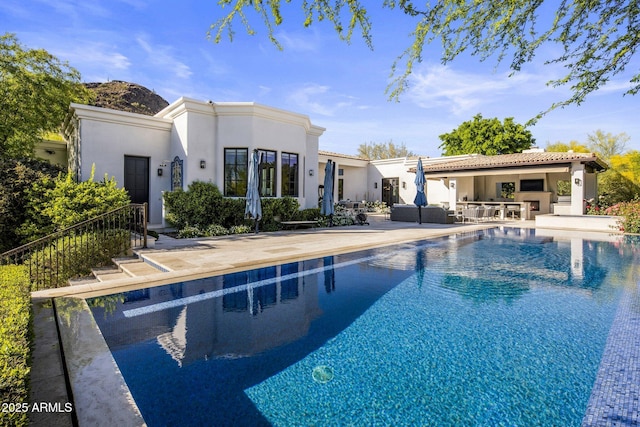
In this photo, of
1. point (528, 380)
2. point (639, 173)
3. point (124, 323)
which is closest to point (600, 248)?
point (528, 380)

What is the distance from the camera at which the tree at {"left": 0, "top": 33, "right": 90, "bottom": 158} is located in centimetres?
1502

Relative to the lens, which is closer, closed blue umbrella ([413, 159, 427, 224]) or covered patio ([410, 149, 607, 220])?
closed blue umbrella ([413, 159, 427, 224])

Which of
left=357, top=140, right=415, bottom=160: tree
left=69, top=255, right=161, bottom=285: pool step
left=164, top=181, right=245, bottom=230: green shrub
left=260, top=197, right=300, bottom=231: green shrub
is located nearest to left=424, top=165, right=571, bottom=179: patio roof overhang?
left=260, top=197, right=300, bottom=231: green shrub

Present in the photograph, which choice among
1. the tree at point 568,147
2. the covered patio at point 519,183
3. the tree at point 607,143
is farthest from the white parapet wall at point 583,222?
the tree at point 607,143

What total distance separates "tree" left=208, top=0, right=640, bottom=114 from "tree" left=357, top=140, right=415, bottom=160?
46740mm

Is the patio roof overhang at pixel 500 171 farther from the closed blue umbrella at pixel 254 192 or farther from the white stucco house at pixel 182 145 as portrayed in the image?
the closed blue umbrella at pixel 254 192

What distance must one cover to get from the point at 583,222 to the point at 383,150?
36.9 m

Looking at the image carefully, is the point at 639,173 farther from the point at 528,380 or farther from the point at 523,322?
the point at 528,380

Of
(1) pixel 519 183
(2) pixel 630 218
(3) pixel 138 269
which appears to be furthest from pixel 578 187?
(3) pixel 138 269

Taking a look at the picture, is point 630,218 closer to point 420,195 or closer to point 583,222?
point 583,222

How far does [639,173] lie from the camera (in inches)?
974

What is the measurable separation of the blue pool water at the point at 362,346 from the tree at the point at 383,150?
45.4 metres

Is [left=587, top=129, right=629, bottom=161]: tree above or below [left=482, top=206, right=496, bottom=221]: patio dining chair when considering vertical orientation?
above

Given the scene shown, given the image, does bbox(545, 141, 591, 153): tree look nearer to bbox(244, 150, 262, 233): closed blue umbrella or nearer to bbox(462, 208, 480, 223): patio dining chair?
bbox(462, 208, 480, 223): patio dining chair
